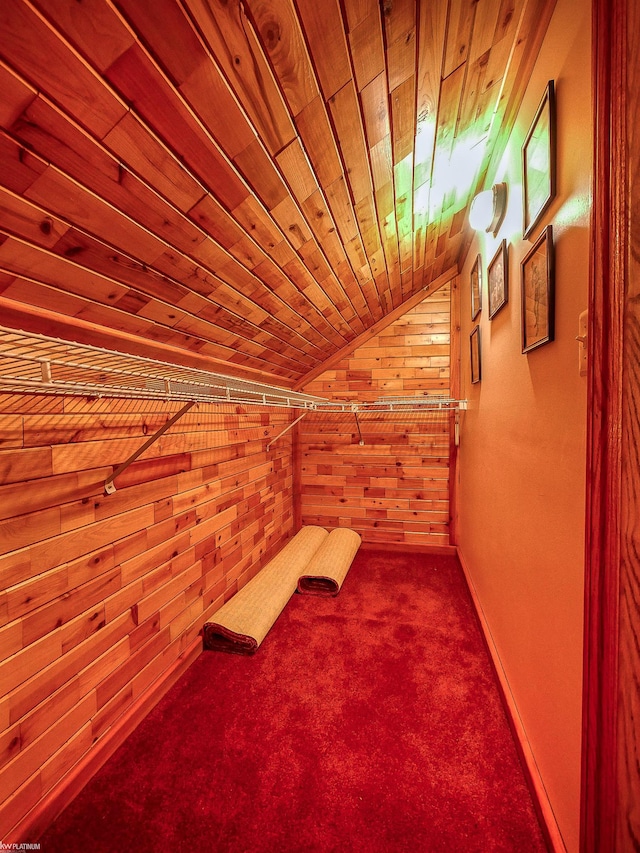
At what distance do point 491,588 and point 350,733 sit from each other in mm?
933

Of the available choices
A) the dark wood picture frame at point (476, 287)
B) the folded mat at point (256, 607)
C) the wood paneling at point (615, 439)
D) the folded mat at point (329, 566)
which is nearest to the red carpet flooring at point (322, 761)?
the folded mat at point (256, 607)

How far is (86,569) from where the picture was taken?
3.84 feet

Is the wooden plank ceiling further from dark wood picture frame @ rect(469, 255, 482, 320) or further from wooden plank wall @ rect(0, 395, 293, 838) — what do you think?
dark wood picture frame @ rect(469, 255, 482, 320)

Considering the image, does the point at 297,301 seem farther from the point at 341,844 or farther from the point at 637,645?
the point at 341,844

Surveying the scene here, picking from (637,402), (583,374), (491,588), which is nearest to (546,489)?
(583,374)

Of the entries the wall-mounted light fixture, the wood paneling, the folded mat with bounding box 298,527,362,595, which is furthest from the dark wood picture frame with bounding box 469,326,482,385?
the folded mat with bounding box 298,527,362,595

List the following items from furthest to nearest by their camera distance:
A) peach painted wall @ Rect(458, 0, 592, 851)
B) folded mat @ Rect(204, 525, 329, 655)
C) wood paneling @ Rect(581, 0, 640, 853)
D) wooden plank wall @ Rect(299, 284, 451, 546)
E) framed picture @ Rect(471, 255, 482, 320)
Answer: wooden plank wall @ Rect(299, 284, 451, 546), framed picture @ Rect(471, 255, 482, 320), folded mat @ Rect(204, 525, 329, 655), peach painted wall @ Rect(458, 0, 592, 851), wood paneling @ Rect(581, 0, 640, 853)

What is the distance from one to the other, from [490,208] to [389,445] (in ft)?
6.45

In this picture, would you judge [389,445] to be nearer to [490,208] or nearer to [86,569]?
[490,208]

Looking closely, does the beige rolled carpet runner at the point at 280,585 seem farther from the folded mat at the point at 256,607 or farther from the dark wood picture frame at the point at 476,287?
the dark wood picture frame at the point at 476,287

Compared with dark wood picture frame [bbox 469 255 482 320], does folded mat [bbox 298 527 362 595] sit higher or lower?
lower

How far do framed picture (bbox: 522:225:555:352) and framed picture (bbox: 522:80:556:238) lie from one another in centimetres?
9

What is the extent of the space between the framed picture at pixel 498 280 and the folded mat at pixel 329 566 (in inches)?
73.4

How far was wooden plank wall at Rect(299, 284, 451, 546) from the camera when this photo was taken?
9.87 feet
